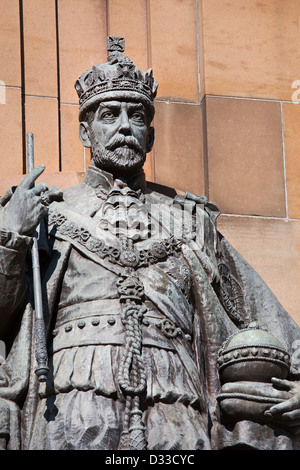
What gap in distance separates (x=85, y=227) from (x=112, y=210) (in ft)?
0.70

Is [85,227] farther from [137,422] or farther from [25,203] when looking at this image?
[137,422]

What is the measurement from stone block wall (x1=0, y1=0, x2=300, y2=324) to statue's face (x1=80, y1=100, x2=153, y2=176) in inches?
38.6

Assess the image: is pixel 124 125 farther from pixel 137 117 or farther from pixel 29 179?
pixel 29 179

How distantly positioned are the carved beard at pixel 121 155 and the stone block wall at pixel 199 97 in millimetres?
973

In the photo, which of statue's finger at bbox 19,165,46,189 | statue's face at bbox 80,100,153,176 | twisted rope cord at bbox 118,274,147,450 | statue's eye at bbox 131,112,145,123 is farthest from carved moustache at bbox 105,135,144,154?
twisted rope cord at bbox 118,274,147,450

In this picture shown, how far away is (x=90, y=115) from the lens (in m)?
9.33

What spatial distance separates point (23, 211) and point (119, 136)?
2.92 ft

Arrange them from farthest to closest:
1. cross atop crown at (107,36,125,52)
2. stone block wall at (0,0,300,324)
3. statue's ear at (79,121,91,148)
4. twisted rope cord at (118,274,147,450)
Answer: stone block wall at (0,0,300,324) < cross atop crown at (107,36,125,52) < statue's ear at (79,121,91,148) < twisted rope cord at (118,274,147,450)

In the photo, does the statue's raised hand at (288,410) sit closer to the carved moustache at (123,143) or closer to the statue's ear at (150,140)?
the carved moustache at (123,143)

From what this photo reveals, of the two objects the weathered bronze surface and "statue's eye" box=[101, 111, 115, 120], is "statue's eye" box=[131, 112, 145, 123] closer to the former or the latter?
the weathered bronze surface

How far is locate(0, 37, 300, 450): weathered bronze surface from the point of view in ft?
27.2

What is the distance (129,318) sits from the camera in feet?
28.0

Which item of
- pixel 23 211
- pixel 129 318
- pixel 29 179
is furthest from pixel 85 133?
pixel 129 318
